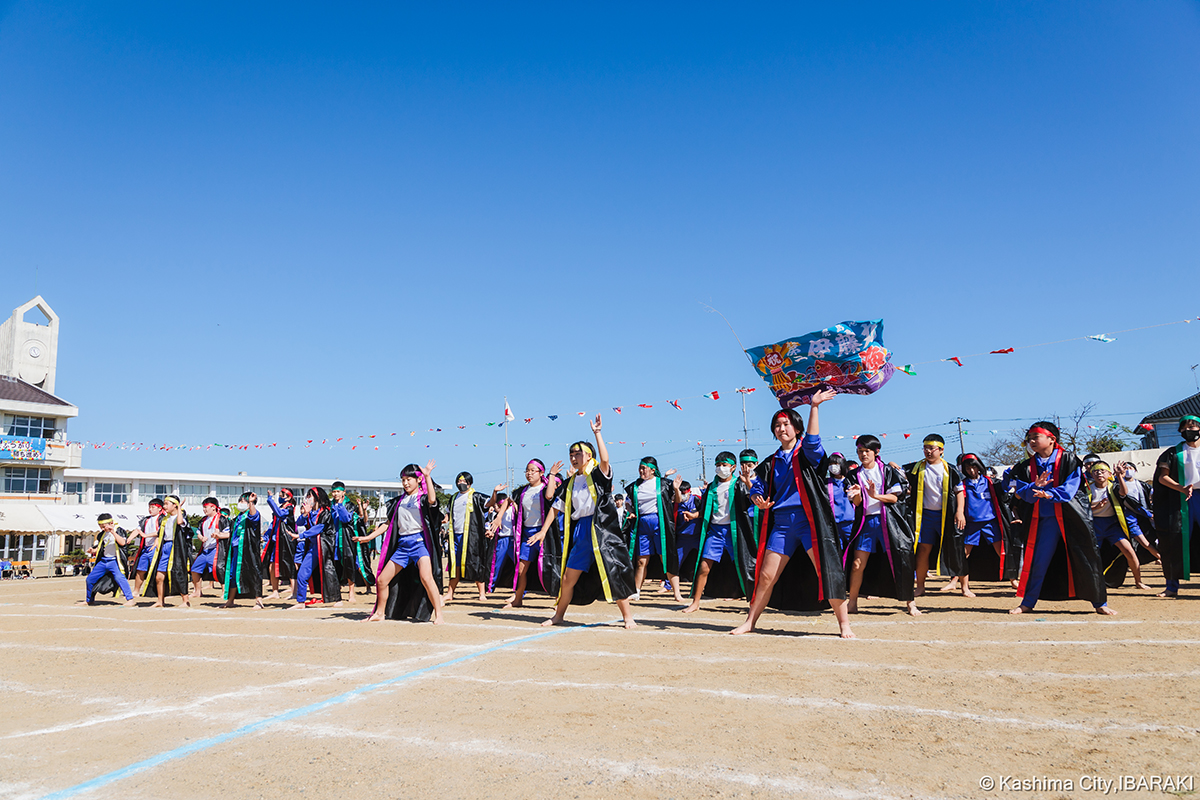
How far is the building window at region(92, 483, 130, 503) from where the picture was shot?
57.3 m

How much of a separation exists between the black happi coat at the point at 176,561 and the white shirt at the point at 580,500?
7.88 meters

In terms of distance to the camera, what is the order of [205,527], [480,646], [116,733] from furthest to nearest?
[205,527]
[480,646]
[116,733]

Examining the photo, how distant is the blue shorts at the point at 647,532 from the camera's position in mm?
11047

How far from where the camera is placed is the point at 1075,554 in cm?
737

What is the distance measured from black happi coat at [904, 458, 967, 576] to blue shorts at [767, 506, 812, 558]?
3.35m

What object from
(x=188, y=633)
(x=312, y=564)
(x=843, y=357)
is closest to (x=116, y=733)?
(x=188, y=633)

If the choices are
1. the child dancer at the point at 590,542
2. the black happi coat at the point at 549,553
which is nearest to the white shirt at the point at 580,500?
the child dancer at the point at 590,542

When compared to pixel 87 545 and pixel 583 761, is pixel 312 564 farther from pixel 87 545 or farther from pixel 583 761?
pixel 87 545

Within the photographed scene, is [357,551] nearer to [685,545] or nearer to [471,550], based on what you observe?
[471,550]

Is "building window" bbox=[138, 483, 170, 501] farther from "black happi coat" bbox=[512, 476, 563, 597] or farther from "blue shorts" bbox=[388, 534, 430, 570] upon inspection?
"blue shorts" bbox=[388, 534, 430, 570]

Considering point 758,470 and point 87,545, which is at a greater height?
point 758,470

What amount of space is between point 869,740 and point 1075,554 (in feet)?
16.4

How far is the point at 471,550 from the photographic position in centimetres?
1217

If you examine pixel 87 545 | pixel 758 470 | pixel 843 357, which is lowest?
pixel 87 545
